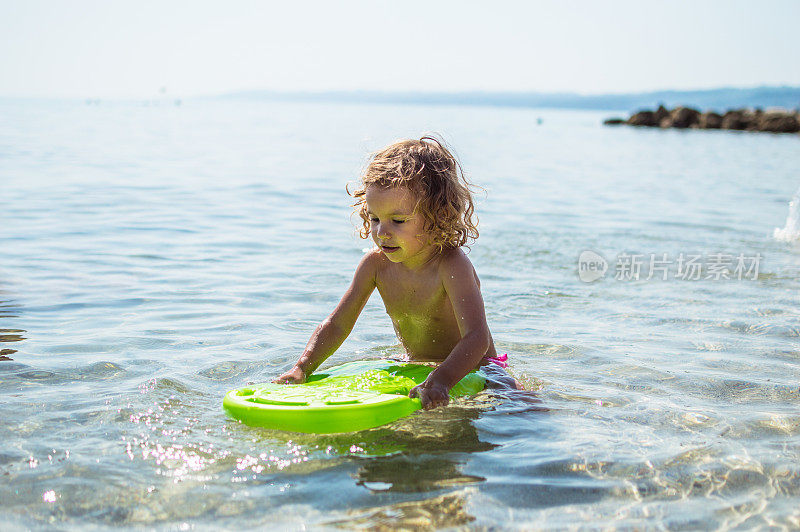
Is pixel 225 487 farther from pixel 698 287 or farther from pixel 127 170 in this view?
pixel 127 170

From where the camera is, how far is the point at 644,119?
5262cm

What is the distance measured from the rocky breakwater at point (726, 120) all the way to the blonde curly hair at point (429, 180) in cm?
4262

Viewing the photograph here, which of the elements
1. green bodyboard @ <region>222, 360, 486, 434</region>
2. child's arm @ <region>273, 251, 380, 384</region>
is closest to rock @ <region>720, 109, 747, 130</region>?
child's arm @ <region>273, 251, 380, 384</region>

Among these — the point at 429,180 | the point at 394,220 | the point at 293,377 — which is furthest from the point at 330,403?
the point at 429,180

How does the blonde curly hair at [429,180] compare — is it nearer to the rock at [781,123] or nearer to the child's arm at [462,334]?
the child's arm at [462,334]

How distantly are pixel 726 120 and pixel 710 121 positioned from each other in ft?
3.17

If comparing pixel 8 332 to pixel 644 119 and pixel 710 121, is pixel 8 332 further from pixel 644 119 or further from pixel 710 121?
pixel 644 119

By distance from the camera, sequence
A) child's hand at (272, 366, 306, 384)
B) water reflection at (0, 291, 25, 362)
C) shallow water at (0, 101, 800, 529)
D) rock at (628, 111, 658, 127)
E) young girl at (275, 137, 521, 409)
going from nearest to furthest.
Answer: shallow water at (0, 101, 800, 529) → young girl at (275, 137, 521, 409) → child's hand at (272, 366, 306, 384) → water reflection at (0, 291, 25, 362) → rock at (628, 111, 658, 127)

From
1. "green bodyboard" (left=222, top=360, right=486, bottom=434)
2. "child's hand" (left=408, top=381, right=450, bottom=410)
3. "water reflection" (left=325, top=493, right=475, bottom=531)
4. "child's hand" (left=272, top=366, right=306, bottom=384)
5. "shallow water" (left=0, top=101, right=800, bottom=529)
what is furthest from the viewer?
"child's hand" (left=272, top=366, right=306, bottom=384)

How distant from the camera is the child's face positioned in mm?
3307

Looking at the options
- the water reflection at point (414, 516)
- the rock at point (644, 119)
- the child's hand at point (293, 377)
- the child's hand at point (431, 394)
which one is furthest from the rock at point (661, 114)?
the water reflection at point (414, 516)

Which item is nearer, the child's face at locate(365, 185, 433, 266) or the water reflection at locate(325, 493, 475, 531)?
the water reflection at locate(325, 493, 475, 531)

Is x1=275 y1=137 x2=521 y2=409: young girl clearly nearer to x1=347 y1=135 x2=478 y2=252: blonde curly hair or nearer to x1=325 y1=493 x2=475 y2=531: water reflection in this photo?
x1=347 y1=135 x2=478 y2=252: blonde curly hair

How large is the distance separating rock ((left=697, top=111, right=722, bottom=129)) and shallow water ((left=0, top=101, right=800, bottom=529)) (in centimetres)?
3931
